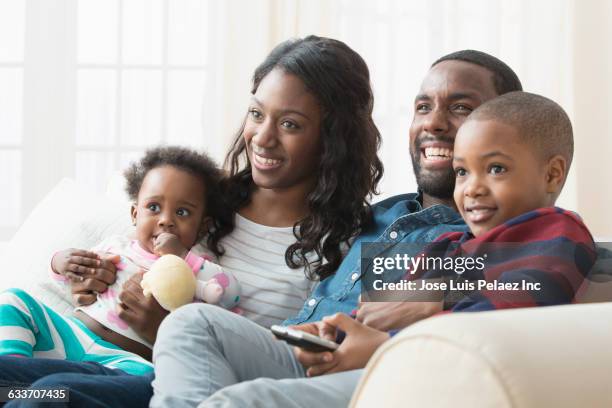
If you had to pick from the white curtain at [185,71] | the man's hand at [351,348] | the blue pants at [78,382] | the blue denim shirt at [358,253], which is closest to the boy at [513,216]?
the man's hand at [351,348]

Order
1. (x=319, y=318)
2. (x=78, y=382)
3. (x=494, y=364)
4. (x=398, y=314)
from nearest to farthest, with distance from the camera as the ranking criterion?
(x=494, y=364) → (x=78, y=382) → (x=398, y=314) → (x=319, y=318)

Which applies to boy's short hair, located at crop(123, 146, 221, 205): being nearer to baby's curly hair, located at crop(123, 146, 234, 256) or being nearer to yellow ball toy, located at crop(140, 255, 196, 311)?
baby's curly hair, located at crop(123, 146, 234, 256)

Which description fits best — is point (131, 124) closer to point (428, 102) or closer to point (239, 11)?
point (239, 11)

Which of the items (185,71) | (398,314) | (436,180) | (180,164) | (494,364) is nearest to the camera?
(494,364)

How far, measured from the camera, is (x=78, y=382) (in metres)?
1.28

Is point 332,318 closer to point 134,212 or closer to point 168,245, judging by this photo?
point 168,245

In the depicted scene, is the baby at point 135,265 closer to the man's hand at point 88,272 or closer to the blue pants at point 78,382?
the man's hand at point 88,272

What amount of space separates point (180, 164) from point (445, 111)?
25.1 inches

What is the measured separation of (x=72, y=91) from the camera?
3762mm

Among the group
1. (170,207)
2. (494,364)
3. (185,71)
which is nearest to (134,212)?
(170,207)

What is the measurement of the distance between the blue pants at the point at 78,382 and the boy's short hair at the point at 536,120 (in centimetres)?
75

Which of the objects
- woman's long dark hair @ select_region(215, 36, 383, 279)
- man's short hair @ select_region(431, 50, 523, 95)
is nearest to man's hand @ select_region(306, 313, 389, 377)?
woman's long dark hair @ select_region(215, 36, 383, 279)

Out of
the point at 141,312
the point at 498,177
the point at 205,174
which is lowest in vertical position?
the point at 141,312

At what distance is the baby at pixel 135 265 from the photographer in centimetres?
166
